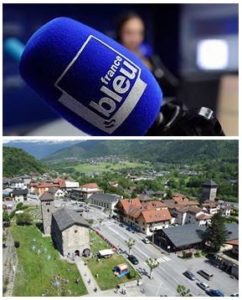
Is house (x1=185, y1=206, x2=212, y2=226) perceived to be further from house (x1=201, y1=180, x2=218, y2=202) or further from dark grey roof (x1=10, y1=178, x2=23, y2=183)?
dark grey roof (x1=10, y1=178, x2=23, y2=183)

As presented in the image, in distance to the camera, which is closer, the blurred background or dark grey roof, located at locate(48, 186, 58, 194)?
dark grey roof, located at locate(48, 186, 58, 194)

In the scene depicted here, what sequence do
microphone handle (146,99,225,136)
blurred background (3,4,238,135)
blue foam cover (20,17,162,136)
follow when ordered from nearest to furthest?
blue foam cover (20,17,162,136)
microphone handle (146,99,225,136)
blurred background (3,4,238,135)

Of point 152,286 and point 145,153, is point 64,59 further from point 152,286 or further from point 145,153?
point 152,286

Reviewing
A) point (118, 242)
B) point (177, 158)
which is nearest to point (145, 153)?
point (177, 158)

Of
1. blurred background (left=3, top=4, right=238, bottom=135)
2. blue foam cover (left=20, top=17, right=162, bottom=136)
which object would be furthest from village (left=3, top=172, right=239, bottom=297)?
blurred background (left=3, top=4, right=238, bottom=135)

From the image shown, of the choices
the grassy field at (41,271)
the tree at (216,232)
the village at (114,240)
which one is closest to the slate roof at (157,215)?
the village at (114,240)

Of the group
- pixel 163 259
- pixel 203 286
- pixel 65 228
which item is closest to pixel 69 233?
pixel 65 228
